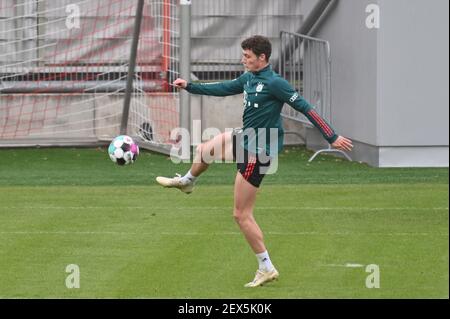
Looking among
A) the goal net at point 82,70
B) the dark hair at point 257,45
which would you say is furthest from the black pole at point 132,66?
the dark hair at point 257,45

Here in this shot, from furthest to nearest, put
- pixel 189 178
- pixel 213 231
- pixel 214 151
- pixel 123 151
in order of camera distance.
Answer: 1. pixel 213 231
2. pixel 123 151
3. pixel 189 178
4. pixel 214 151

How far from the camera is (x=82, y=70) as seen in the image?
21.8 m

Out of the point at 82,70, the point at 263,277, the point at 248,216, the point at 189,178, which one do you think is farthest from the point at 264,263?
the point at 82,70

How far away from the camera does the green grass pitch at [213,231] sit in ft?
32.1

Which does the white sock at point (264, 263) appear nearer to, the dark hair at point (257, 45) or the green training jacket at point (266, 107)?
the green training jacket at point (266, 107)

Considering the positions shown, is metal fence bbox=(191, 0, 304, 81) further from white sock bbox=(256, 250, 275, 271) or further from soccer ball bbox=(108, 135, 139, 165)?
white sock bbox=(256, 250, 275, 271)

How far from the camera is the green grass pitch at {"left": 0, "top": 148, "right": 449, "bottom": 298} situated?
9.80 meters

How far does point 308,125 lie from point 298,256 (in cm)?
943

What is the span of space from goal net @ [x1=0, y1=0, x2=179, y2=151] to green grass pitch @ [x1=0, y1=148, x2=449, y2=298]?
2342 mm

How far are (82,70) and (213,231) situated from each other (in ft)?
32.2

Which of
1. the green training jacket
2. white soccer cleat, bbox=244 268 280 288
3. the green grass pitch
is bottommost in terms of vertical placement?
the green grass pitch

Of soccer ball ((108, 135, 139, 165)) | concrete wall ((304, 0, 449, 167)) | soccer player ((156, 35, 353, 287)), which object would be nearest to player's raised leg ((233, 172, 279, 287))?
soccer player ((156, 35, 353, 287))

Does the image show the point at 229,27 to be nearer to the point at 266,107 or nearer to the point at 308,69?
the point at 308,69

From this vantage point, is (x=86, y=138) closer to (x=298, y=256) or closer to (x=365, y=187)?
(x=365, y=187)
